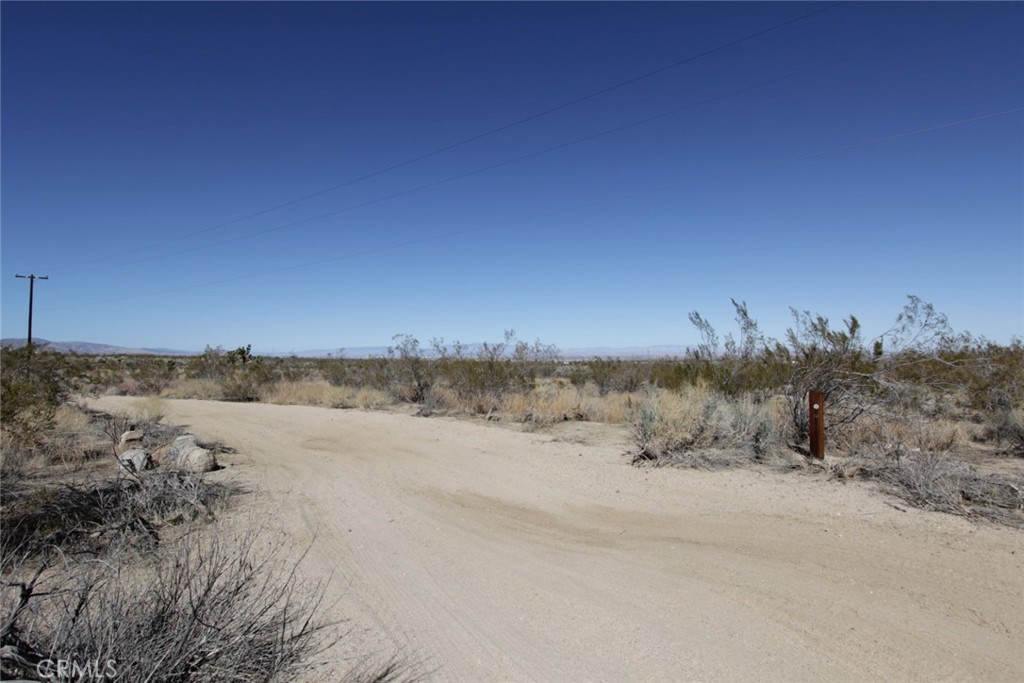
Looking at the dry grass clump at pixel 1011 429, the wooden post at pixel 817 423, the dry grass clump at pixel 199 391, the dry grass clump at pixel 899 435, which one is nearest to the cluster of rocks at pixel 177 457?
the wooden post at pixel 817 423

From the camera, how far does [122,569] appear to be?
4.95 meters

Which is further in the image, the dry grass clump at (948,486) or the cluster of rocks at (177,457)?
the cluster of rocks at (177,457)


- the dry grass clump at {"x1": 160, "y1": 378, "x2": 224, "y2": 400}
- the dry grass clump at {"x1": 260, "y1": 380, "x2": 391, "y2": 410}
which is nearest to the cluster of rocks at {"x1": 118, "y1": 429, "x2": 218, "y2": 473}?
the dry grass clump at {"x1": 260, "y1": 380, "x2": 391, "y2": 410}

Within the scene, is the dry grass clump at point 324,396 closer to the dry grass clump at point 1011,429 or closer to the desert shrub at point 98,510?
the desert shrub at point 98,510

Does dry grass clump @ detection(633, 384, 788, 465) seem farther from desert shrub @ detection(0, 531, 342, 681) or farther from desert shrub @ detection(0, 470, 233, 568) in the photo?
desert shrub @ detection(0, 531, 342, 681)

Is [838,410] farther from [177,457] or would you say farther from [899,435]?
[177,457]

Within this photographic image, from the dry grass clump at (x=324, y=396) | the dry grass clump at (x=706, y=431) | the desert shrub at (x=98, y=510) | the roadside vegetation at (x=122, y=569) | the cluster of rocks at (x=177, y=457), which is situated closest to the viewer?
the roadside vegetation at (x=122, y=569)

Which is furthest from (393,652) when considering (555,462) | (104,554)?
(555,462)

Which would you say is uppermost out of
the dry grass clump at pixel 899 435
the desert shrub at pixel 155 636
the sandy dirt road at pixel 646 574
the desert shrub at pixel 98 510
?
the dry grass clump at pixel 899 435

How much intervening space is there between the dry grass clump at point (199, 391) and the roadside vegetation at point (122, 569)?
11056mm

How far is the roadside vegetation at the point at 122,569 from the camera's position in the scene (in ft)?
8.27

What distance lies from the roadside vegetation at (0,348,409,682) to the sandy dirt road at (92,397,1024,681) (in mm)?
657

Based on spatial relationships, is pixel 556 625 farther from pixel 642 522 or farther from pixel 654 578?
pixel 642 522

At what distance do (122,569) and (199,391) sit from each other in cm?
2247
